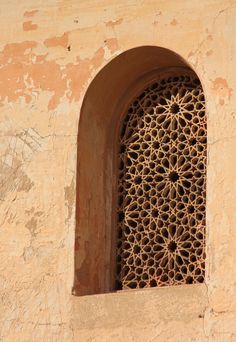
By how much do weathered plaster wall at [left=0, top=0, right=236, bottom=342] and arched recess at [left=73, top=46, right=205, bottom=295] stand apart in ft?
0.25

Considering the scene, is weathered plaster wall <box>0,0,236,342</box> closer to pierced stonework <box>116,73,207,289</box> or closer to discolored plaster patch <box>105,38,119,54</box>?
discolored plaster patch <box>105,38,119,54</box>

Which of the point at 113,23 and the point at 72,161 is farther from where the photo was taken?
the point at 113,23

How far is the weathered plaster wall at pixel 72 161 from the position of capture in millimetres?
12766

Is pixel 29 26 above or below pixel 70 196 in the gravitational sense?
above

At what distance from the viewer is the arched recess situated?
13.4 meters

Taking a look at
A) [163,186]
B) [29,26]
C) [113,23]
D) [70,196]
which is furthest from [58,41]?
[163,186]

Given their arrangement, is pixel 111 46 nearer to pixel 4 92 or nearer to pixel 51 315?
pixel 4 92

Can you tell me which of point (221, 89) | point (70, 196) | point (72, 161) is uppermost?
point (221, 89)

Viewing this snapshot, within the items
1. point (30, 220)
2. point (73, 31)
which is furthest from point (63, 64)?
point (30, 220)

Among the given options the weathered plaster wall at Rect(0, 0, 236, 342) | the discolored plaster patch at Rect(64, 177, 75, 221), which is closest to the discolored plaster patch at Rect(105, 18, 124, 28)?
the weathered plaster wall at Rect(0, 0, 236, 342)

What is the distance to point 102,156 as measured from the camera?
13.6m

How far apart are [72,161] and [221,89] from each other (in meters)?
1.17

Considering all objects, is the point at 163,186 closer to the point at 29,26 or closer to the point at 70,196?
the point at 70,196

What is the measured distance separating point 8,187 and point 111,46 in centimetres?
120
